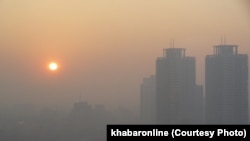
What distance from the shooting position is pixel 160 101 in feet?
5.96

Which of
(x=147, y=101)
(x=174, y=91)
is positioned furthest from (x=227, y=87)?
(x=147, y=101)

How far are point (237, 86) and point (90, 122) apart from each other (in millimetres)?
840

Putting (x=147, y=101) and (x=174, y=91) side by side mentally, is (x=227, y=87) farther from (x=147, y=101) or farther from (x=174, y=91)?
(x=147, y=101)

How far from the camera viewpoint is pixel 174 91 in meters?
1.79

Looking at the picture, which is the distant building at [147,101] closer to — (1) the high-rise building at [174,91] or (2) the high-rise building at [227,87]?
(1) the high-rise building at [174,91]

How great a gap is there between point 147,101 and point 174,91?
0.16m

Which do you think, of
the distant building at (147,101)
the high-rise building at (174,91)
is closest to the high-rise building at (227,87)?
the high-rise building at (174,91)

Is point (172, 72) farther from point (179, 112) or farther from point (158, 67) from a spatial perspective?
point (179, 112)

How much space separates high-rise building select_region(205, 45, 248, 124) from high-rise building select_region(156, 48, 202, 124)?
9 cm

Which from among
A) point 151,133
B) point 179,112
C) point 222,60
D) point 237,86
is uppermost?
point 222,60

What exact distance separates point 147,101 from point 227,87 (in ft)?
1.47

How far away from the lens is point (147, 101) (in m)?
1.80

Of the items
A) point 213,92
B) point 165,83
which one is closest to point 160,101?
point 165,83

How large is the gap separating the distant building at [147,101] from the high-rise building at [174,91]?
0.03 metres
